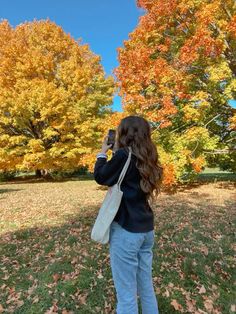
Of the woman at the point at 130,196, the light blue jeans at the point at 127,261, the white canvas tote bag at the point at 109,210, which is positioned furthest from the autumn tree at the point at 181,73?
the white canvas tote bag at the point at 109,210

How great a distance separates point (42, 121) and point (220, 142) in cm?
1214

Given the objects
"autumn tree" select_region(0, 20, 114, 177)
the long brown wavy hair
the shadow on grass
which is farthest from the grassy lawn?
"autumn tree" select_region(0, 20, 114, 177)

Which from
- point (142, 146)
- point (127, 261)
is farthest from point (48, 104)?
point (127, 261)

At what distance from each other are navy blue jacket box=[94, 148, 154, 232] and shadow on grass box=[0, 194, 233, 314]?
79.1 inches

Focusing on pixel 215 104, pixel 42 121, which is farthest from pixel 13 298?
pixel 42 121

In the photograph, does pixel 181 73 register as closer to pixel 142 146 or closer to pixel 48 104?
pixel 48 104

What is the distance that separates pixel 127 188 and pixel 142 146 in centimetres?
39

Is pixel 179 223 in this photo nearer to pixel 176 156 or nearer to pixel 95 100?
pixel 176 156

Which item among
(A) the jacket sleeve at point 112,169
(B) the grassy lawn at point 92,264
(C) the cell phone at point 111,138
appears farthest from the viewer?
(B) the grassy lawn at point 92,264

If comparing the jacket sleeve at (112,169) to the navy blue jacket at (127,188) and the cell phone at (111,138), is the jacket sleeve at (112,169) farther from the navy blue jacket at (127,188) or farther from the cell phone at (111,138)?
the cell phone at (111,138)

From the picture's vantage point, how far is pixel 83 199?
11.8 metres

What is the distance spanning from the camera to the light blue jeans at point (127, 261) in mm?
2547

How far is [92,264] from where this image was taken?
17.1ft

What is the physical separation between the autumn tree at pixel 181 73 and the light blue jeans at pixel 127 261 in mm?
8668
